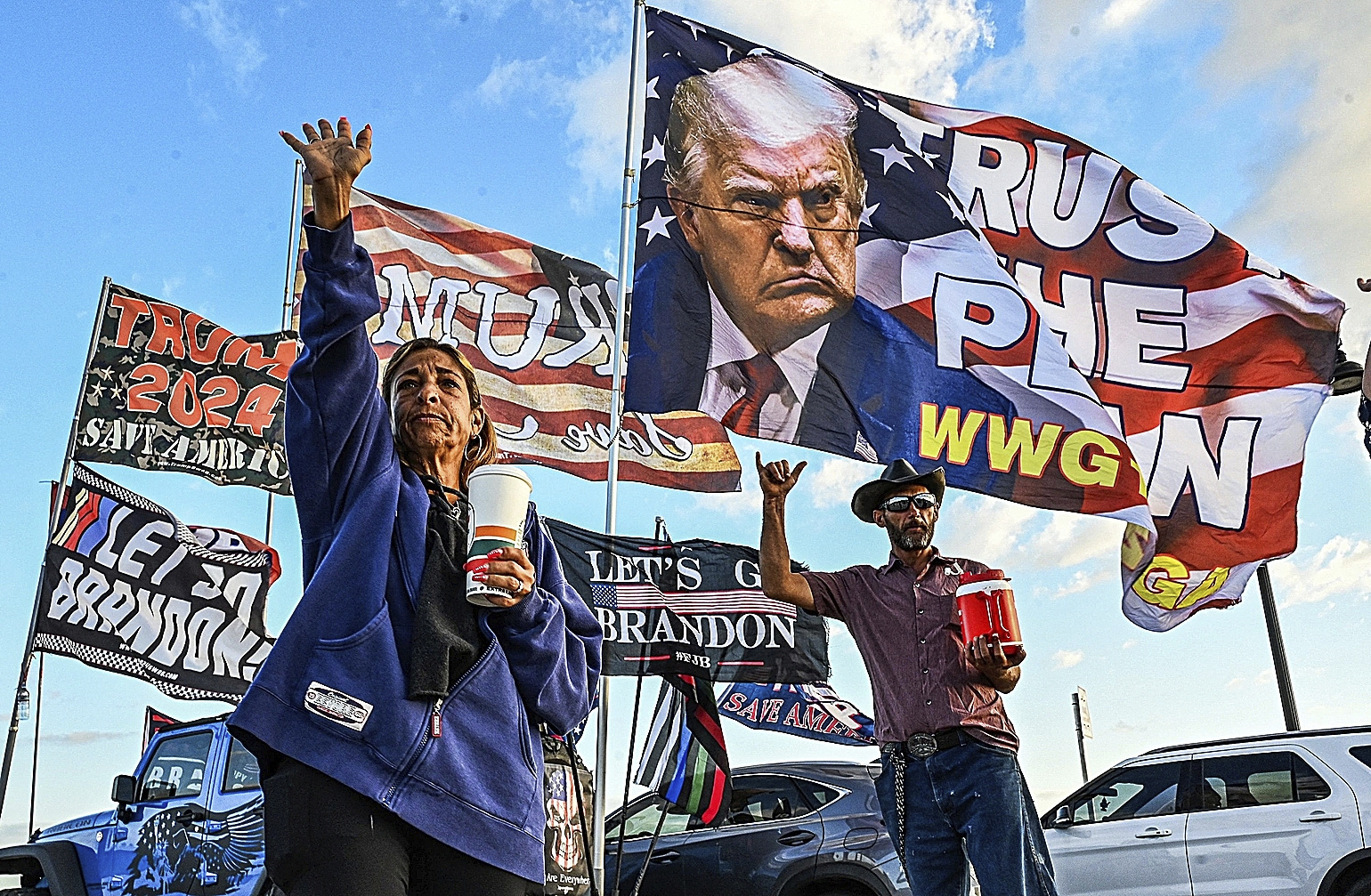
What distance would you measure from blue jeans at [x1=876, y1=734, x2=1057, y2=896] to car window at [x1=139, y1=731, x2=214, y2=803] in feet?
18.0

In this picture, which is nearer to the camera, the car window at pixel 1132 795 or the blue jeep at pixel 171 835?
the blue jeep at pixel 171 835

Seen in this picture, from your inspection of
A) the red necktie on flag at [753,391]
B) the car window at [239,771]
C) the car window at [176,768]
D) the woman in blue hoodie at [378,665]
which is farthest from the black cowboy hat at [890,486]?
the car window at [176,768]

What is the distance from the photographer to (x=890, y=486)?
496 cm

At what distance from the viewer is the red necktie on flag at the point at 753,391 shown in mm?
7078

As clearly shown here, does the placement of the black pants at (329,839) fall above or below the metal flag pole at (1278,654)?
below

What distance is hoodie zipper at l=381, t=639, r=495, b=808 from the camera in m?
1.87

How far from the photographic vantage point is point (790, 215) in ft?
25.5

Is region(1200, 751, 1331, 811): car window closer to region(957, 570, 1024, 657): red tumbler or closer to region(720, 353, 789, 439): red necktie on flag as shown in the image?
region(720, 353, 789, 439): red necktie on flag

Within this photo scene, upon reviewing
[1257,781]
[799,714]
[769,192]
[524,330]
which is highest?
[769,192]

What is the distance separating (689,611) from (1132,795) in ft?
13.6

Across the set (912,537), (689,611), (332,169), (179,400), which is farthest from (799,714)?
(332,169)

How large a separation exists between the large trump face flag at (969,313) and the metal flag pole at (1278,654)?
5110 millimetres

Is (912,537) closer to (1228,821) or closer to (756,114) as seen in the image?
(756,114)

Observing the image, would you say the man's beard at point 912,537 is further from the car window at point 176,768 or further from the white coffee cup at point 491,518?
the car window at point 176,768
